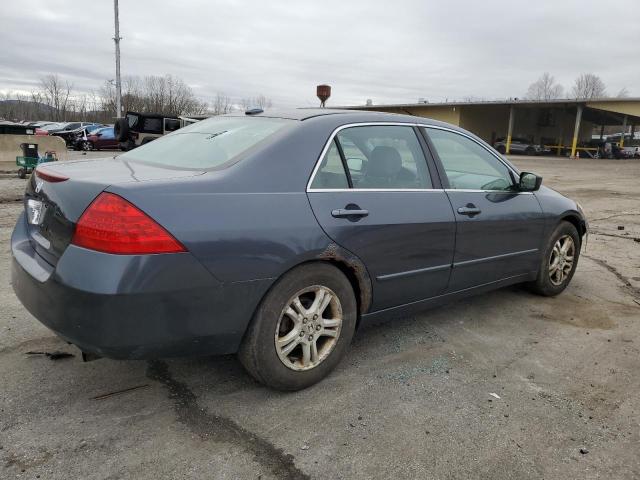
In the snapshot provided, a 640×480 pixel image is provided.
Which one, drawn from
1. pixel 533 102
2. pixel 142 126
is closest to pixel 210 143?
pixel 142 126

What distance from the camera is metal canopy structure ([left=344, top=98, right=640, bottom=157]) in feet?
127

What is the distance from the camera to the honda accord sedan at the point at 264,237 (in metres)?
2.31

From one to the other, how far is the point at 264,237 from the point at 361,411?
1.08 m

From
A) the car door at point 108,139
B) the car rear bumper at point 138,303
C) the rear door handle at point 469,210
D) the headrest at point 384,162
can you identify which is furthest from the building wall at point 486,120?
the car rear bumper at point 138,303

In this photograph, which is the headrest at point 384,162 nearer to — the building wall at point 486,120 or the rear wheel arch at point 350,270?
the rear wheel arch at point 350,270

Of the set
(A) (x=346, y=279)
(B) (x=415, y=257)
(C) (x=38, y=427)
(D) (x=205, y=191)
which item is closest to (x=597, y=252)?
(B) (x=415, y=257)

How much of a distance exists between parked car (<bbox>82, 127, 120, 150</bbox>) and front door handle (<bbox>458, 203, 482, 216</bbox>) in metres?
26.3

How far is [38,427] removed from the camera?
8.26 feet

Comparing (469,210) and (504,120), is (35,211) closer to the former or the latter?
(469,210)

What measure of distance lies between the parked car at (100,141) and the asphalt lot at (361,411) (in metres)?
25.4

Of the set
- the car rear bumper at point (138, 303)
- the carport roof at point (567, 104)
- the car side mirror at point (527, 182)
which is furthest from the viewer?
the carport roof at point (567, 104)

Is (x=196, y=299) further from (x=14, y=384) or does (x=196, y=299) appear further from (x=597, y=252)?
(x=597, y=252)

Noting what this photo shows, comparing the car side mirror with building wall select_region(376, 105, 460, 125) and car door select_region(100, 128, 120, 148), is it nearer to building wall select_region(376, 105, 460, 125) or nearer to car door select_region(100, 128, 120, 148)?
car door select_region(100, 128, 120, 148)

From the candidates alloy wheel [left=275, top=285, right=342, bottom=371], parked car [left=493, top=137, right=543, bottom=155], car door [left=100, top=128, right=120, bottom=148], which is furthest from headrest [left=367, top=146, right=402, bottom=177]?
parked car [left=493, top=137, right=543, bottom=155]
